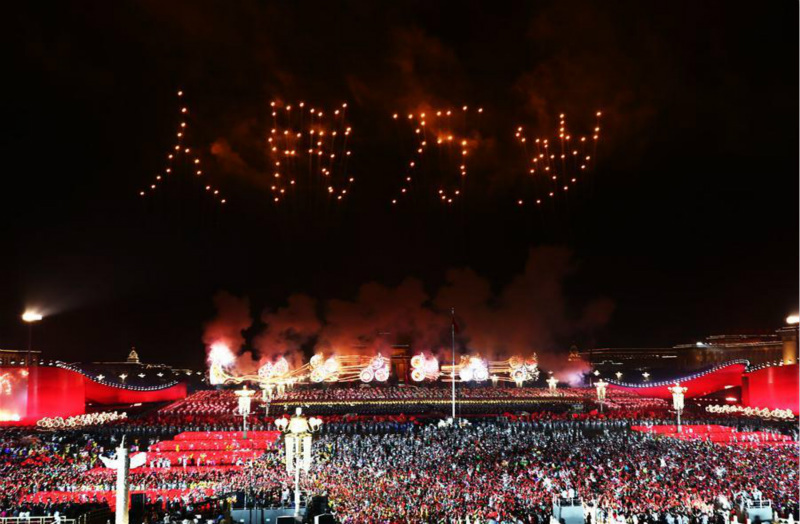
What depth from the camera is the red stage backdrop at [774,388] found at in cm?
3656

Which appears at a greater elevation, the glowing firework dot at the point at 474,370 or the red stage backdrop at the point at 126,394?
the glowing firework dot at the point at 474,370

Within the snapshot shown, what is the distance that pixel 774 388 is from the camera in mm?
37969

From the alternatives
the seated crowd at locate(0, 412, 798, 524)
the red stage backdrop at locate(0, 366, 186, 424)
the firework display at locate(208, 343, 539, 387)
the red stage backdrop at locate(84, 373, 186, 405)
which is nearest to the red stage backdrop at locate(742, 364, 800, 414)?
the seated crowd at locate(0, 412, 798, 524)

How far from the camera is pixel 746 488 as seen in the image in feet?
57.2

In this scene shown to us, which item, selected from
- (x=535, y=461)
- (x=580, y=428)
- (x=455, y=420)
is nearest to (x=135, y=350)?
(x=455, y=420)

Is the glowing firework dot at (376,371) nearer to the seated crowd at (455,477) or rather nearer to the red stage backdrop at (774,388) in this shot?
the seated crowd at (455,477)

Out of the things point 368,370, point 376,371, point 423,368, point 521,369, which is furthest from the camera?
point 521,369

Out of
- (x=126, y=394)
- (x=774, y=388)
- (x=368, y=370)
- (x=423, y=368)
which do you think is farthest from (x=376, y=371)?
(x=774, y=388)

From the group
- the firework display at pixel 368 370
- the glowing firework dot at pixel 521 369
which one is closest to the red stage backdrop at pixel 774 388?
the glowing firework dot at pixel 521 369

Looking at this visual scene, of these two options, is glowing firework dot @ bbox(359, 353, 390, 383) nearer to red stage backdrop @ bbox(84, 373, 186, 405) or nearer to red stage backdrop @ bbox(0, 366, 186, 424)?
red stage backdrop @ bbox(84, 373, 186, 405)

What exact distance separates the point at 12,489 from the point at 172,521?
28.2ft

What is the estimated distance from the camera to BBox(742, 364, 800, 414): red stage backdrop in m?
36.6

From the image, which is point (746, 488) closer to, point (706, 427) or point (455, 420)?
point (706, 427)

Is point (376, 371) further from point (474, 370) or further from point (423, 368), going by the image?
point (474, 370)
